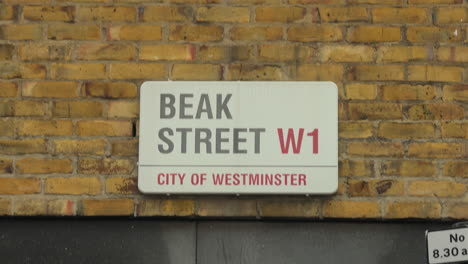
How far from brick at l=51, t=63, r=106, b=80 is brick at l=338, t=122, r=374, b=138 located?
3.67 feet

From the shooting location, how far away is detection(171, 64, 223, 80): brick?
4535mm

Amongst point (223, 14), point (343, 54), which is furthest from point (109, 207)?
point (343, 54)

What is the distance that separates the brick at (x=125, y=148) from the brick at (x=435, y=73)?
1.30 m

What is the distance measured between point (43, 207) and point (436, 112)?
6.03 feet

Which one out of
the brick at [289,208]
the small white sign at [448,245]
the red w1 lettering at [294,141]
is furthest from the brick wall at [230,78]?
the small white sign at [448,245]

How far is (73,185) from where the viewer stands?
447cm

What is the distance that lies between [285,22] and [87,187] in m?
1.18

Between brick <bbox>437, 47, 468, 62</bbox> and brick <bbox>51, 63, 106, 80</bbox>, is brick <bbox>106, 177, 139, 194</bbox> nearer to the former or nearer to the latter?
brick <bbox>51, 63, 106, 80</bbox>

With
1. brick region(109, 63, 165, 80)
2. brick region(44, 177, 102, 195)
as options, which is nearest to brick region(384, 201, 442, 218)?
brick region(109, 63, 165, 80)

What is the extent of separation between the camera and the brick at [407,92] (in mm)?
4523

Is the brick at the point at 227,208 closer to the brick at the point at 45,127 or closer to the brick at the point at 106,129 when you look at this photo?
the brick at the point at 106,129

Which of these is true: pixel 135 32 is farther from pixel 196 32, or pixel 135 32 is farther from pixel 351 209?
pixel 351 209

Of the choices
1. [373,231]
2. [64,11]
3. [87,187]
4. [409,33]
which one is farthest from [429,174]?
[64,11]

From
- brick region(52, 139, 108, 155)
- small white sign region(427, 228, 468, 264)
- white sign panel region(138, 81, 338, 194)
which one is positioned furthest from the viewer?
brick region(52, 139, 108, 155)
